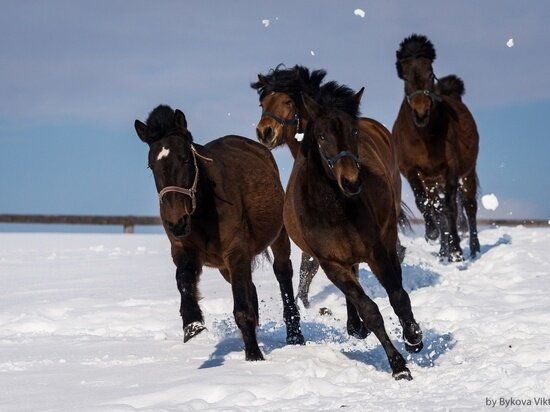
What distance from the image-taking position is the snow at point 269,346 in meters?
4.96

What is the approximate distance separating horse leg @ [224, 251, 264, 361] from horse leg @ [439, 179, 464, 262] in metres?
5.79

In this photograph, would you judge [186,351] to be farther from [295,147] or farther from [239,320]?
[295,147]

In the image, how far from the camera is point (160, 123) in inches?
240

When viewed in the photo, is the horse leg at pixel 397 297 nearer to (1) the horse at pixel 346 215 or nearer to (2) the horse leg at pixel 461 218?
(1) the horse at pixel 346 215

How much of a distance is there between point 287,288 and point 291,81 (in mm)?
2147

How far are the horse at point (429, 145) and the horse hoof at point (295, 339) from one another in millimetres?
4827

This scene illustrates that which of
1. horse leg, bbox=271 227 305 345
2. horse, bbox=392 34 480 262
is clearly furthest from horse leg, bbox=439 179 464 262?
horse leg, bbox=271 227 305 345

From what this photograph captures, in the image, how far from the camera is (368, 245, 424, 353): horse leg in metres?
5.90

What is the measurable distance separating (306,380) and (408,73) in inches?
269

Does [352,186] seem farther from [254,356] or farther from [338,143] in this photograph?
[254,356]

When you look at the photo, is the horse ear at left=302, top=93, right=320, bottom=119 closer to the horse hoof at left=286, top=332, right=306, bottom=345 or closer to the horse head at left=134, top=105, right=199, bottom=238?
the horse head at left=134, top=105, right=199, bottom=238

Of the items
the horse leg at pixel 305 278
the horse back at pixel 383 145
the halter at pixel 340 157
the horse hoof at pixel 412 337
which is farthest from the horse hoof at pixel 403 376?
the horse leg at pixel 305 278

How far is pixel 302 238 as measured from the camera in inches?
253

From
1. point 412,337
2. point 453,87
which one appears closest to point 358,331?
point 412,337
